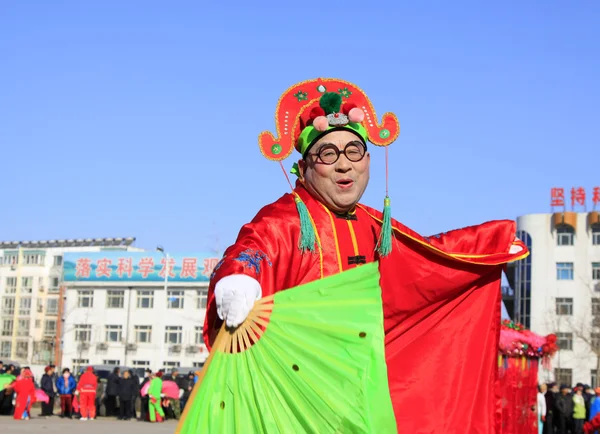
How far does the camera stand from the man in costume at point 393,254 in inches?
223

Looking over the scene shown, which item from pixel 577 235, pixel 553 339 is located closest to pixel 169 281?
pixel 577 235

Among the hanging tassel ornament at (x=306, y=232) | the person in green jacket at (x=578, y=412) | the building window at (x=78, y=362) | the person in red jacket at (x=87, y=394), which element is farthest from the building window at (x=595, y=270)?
the hanging tassel ornament at (x=306, y=232)

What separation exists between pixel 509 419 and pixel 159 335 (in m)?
43.7

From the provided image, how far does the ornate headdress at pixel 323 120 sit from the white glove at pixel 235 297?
1.07 metres

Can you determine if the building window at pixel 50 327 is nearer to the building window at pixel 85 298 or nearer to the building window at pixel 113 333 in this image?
the building window at pixel 85 298

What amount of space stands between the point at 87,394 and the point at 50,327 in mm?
51432

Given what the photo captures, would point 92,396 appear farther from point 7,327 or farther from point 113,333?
point 7,327

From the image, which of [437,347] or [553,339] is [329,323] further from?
[553,339]

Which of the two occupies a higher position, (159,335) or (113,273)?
(113,273)

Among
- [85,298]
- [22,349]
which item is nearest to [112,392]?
[85,298]

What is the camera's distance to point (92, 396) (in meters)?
19.0

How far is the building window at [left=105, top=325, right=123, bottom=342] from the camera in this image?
2098 inches

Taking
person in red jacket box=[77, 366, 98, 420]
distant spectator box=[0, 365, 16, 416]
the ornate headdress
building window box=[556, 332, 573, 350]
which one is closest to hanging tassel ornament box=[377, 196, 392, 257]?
the ornate headdress

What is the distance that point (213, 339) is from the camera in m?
Result: 4.95
